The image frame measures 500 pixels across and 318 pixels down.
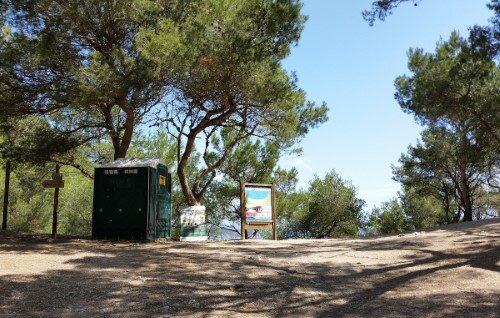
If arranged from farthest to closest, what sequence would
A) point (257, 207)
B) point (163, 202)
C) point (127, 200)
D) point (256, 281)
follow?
point (257, 207) → point (163, 202) → point (127, 200) → point (256, 281)

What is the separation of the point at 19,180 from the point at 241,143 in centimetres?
1164

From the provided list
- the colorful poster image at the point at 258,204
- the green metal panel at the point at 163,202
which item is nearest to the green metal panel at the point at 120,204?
the green metal panel at the point at 163,202

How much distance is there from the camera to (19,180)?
2272cm

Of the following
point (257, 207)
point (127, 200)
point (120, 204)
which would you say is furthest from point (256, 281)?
point (257, 207)

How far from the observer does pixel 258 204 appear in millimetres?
12578

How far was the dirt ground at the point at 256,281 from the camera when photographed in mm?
4500

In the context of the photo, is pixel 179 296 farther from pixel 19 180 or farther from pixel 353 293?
pixel 19 180

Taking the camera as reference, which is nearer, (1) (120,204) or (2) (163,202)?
(1) (120,204)

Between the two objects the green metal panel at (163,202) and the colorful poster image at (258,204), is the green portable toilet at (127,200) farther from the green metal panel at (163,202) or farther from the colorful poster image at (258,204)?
the colorful poster image at (258,204)

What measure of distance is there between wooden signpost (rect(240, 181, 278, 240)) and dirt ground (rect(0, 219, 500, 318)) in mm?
3997

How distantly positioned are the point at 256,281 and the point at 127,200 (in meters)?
5.46

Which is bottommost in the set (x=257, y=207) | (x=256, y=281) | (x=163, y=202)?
(x=256, y=281)

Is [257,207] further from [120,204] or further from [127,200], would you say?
[120,204]

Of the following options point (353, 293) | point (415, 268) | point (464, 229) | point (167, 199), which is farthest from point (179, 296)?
point (464, 229)
